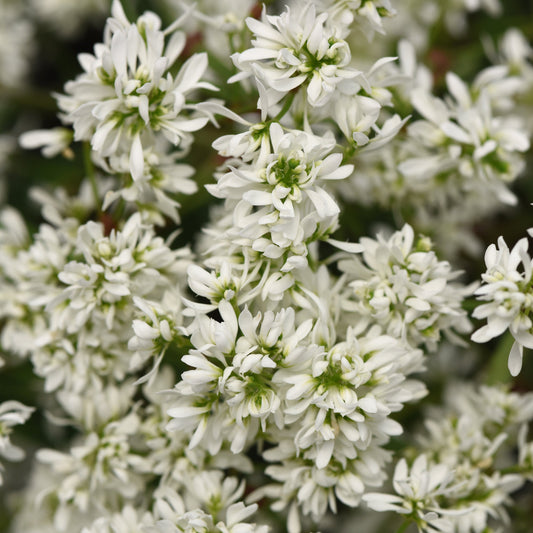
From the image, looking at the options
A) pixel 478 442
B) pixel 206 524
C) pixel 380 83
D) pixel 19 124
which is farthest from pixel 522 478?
pixel 19 124

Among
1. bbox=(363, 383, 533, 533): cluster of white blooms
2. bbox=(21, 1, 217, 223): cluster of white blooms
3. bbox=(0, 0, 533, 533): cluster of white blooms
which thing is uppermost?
bbox=(21, 1, 217, 223): cluster of white blooms

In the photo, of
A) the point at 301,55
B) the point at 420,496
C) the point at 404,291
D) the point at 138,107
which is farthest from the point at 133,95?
the point at 420,496

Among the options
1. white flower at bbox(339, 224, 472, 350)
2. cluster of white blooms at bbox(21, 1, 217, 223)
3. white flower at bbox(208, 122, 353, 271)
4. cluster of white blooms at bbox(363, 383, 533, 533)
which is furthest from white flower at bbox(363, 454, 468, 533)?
cluster of white blooms at bbox(21, 1, 217, 223)

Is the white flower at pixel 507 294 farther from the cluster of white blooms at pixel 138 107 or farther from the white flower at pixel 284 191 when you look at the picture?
the cluster of white blooms at pixel 138 107

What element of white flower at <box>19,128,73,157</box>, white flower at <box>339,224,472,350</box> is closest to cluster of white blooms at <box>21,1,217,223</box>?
white flower at <box>19,128,73,157</box>

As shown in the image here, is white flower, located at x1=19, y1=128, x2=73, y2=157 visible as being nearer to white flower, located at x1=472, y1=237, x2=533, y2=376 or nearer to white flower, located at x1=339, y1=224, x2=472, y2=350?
white flower, located at x1=339, y1=224, x2=472, y2=350

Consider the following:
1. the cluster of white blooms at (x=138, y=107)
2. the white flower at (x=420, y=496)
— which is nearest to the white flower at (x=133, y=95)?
the cluster of white blooms at (x=138, y=107)

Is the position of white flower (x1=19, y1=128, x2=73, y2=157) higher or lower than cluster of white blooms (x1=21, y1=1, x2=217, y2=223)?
lower

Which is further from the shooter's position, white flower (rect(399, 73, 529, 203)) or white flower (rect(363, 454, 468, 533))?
white flower (rect(399, 73, 529, 203))
